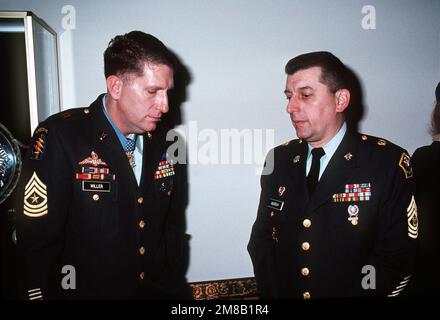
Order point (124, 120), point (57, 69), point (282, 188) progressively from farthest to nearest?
point (57, 69) → point (282, 188) → point (124, 120)

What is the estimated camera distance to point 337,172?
1.18 metres

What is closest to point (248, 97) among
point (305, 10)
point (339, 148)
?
point (305, 10)

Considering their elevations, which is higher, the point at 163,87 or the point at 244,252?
the point at 163,87

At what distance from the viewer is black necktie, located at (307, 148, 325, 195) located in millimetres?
1201

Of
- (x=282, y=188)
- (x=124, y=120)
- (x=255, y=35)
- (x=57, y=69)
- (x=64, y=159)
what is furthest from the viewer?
(x=255, y=35)

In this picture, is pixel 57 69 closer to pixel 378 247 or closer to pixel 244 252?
pixel 244 252

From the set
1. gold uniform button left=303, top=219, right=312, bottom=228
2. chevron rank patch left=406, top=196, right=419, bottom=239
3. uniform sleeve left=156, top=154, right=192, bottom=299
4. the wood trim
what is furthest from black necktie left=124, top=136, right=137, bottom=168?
chevron rank patch left=406, top=196, right=419, bottom=239

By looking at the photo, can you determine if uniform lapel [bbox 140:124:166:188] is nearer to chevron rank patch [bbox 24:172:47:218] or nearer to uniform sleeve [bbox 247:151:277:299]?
chevron rank patch [bbox 24:172:47:218]

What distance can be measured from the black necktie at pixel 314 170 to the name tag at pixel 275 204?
5.0 inches

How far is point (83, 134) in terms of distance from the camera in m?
1.12

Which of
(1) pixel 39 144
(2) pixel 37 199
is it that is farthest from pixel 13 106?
(2) pixel 37 199

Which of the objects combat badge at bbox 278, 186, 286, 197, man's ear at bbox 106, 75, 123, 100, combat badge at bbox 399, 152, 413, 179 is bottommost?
combat badge at bbox 278, 186, 286, 197
